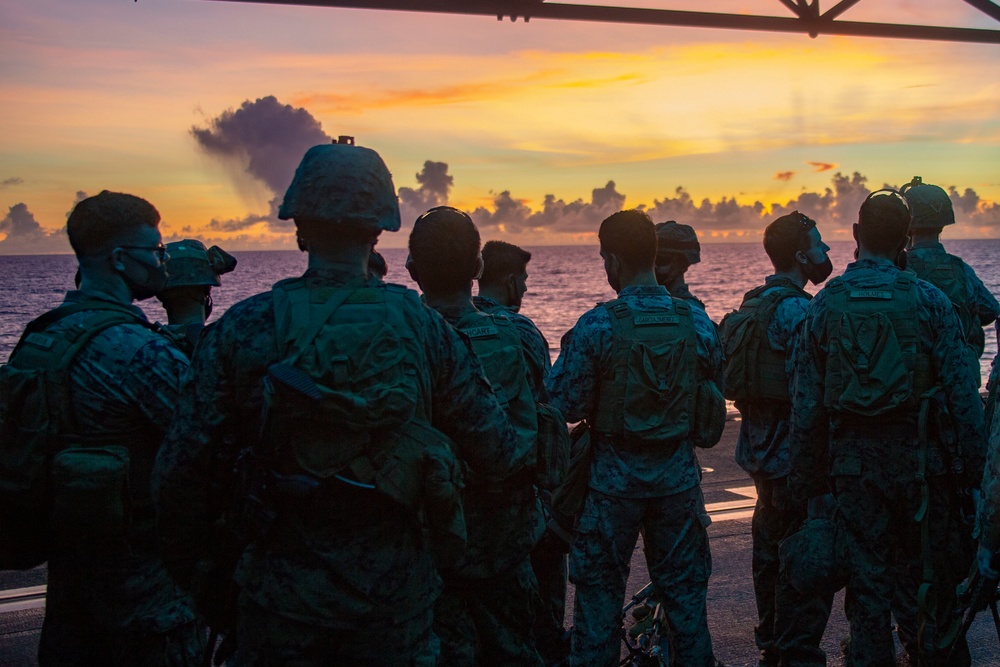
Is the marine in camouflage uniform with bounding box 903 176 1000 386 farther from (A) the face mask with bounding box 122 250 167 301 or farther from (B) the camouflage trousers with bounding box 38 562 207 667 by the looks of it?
(B) the camouflage trousers with bounding box 38 562 207 667

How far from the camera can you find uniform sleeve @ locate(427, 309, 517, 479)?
3.14 m

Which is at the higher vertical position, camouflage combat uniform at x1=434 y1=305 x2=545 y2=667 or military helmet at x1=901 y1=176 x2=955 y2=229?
military helmet at x1=901 y1=176 x2=955 y2=229

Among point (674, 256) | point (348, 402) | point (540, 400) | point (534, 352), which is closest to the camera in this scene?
point (348, 402)

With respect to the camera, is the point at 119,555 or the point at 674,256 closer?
the point at 119,555

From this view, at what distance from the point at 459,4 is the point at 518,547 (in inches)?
133

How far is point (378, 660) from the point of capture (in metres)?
2.93

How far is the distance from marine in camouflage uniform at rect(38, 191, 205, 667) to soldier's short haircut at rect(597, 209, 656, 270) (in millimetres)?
2229

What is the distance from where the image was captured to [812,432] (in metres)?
4.73

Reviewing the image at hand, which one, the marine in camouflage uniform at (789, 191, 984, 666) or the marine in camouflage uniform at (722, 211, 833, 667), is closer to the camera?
the marine in camouflage uniform at (789, 191, 984, 666)

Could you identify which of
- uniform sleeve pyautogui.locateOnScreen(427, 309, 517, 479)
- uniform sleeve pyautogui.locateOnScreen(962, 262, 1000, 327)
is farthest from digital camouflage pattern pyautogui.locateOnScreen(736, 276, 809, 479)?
uniform sleeve pyautogui.locateOnScreen(427, 309, 517, 479)

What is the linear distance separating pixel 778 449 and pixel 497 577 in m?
2.21

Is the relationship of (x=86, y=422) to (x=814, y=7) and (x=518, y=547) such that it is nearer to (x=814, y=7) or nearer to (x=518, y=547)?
(x=518, y=547)

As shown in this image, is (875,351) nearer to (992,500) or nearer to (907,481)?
(907,481)

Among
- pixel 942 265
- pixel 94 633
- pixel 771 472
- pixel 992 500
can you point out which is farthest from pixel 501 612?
pixel 942 265
